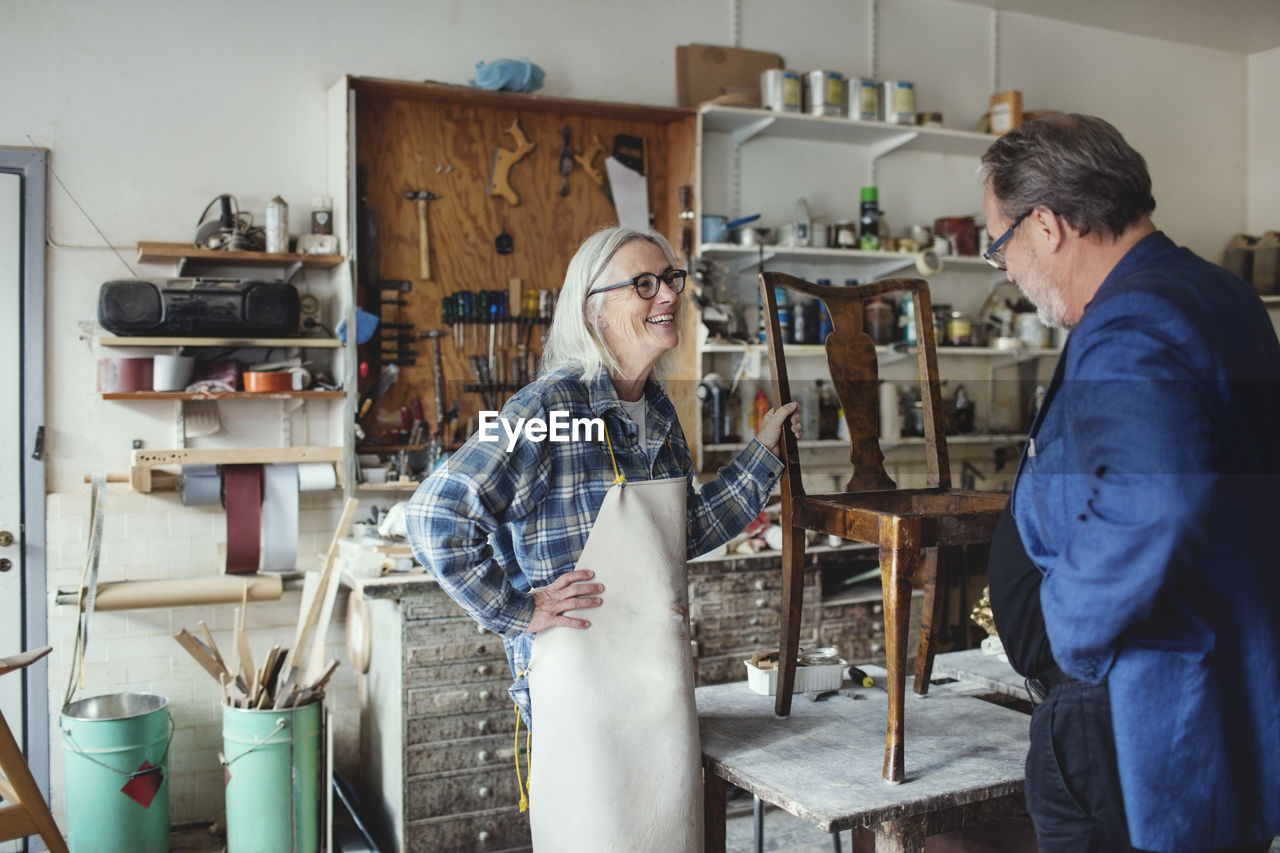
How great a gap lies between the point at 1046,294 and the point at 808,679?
113 centimetres

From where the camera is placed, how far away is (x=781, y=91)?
4.34 meters

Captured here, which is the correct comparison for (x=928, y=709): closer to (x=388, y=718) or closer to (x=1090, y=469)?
(x=1090, y=469)

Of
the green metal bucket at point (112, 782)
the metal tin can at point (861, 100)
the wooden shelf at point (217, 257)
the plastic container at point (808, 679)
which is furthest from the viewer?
the metal tin can at point (861, 100)

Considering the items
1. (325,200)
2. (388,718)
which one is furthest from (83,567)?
(325,200)

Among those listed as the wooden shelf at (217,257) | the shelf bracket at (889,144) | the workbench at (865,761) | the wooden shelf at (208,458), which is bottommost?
the workbench at (865,761)

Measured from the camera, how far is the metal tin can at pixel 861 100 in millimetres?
4523

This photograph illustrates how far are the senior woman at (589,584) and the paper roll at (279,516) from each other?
2063 mm

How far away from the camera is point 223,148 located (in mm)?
3820

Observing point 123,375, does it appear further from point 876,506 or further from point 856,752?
point 856,752

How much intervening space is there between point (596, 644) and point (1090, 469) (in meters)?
0.96

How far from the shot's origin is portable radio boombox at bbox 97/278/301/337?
348cm

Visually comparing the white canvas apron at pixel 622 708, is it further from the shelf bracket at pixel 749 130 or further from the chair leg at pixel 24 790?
the shelf bracket at pixel 749 130

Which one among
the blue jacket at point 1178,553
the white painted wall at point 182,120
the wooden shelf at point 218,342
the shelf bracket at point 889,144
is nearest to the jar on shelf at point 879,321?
the shelf bracket at point 889,144

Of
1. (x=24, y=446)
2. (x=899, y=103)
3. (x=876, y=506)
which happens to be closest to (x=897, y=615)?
(x=876, y=506)
